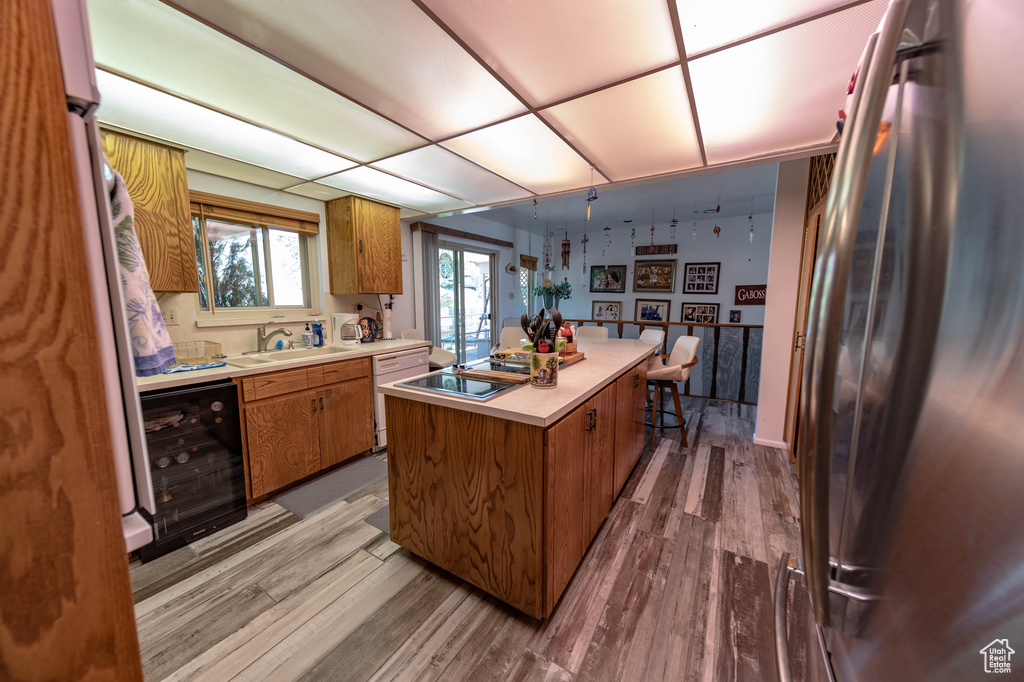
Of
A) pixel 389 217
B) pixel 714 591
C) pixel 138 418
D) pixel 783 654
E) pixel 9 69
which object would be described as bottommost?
pixel 714 591

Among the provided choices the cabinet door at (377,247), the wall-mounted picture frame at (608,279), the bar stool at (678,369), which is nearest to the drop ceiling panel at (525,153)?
the cabinet door at (377,247)

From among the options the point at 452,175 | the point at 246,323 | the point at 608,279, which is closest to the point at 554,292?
the point at 608,279

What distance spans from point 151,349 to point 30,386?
409mm

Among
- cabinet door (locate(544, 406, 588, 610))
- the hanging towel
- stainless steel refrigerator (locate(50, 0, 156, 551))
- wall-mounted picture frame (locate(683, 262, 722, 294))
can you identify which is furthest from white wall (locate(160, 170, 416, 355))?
wall-mounted picture frame (locate(683, 262, 722, 294))

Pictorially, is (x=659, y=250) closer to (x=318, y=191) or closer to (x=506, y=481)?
(x=318, y=191)

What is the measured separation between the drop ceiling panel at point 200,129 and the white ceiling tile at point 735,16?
2.04 m

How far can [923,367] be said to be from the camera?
413mm

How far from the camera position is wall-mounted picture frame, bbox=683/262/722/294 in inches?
223

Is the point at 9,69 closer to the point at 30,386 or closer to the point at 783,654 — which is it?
A: the point at 30,386

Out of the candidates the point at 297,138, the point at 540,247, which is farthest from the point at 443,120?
the point at 540,247

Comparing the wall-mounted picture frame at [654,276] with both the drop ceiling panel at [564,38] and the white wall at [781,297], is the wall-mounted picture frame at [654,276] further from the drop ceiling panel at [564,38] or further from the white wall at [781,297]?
the drop ceiling panel at [564,38]

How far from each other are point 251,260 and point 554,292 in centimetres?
468

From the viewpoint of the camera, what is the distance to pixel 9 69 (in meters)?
0.39

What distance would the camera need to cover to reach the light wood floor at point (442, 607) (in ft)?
4.19
